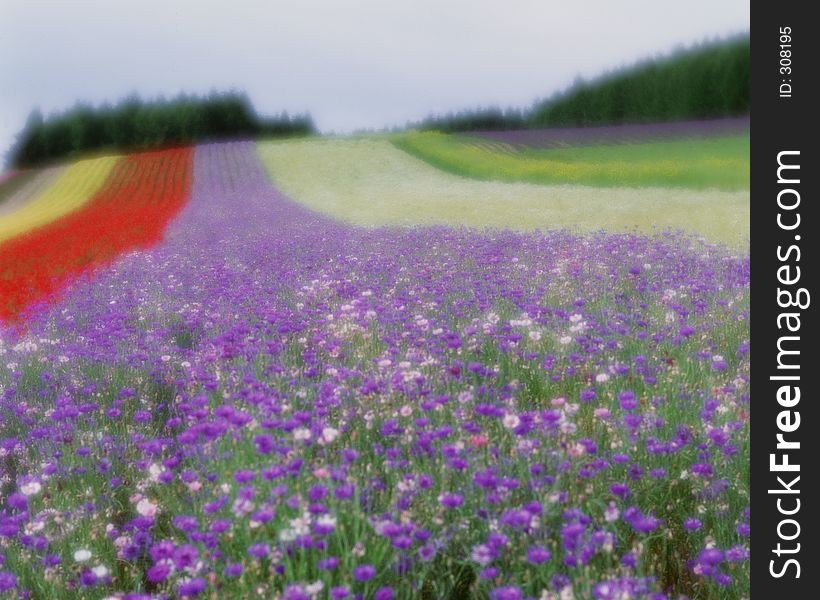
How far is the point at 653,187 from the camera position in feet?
59.4

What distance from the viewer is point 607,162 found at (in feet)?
79.9

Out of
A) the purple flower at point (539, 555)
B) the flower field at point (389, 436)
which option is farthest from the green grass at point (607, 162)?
the purple flower at point (539, 555)

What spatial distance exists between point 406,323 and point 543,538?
2.30m

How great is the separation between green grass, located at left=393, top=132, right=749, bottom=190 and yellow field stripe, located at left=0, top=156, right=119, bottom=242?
537 inches

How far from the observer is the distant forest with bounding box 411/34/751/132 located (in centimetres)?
1986

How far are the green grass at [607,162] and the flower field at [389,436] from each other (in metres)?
8.65

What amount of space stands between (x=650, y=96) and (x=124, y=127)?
100.0 ft

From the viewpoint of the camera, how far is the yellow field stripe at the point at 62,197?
18936 millimetres

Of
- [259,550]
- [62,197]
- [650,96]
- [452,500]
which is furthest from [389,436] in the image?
[650,96]

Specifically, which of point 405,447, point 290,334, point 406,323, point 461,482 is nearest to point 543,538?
point 461,482

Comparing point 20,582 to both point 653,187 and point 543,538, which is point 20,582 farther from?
point 653,187

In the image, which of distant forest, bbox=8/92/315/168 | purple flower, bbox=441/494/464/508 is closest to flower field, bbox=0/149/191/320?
purple flower, bbox=441/494/464/508

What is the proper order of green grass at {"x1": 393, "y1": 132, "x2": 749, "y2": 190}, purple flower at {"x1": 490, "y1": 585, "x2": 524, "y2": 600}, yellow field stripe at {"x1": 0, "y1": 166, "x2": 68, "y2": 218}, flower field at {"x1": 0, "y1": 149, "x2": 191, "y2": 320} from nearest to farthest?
purple flower at {"x1": 490, "y1": 585, "x2": 524, "y2": 600}
flower field at {"x1": 0, "y1": 149, "x2": 191, "y2": 320}
green grass at {"x1": 393, "y1": 132, "x2": 749, "y2": 190}
yellow field stripe at {"x1": 0, "y1": 166, "x2": 68, "y2": 218}

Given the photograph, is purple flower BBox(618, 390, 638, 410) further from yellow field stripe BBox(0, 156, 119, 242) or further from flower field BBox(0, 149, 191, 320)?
yellow field stripe BBox(0, 156, 119, 242)
